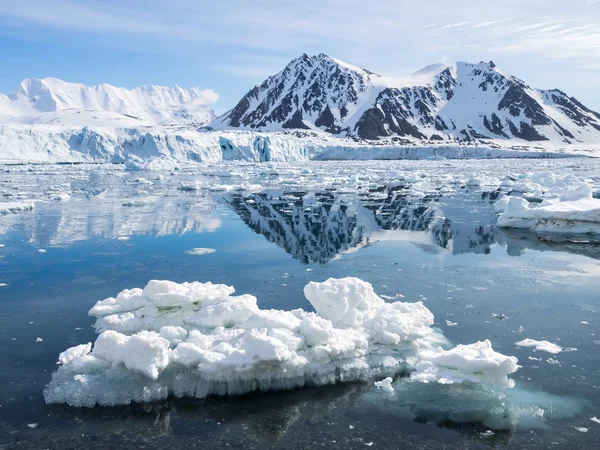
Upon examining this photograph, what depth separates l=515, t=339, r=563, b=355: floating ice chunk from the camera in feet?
22.2

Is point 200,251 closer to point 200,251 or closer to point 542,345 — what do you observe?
point 200,251

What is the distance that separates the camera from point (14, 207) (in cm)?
1959

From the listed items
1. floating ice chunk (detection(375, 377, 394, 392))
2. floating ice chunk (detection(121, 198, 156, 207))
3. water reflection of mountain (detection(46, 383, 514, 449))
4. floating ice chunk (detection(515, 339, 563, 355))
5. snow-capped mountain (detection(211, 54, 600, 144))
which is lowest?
water reflection of mountain (detection(46, 383, 514, 449))

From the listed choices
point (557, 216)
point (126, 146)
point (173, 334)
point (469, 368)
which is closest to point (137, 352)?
point (173, 334)

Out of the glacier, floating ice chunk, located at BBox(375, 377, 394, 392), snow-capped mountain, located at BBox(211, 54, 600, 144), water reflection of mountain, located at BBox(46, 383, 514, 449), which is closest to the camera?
water reflection of mountain, located at BBox(46, 383, 514, 449)

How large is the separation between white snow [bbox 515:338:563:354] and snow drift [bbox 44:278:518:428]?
1057mm

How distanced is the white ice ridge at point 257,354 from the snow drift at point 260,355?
1 centimetres

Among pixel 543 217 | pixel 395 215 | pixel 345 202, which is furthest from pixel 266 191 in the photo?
pixel 543 217

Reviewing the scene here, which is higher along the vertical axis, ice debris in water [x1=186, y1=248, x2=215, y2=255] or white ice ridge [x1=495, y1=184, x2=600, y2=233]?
white ice ridge [x1=495, y1=184, x2=600, y2=233]

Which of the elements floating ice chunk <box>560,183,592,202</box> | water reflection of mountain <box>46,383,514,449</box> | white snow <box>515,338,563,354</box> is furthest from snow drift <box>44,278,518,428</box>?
floating ice chunk <box>560,183,592,202</box>

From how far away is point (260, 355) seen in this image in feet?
18.7

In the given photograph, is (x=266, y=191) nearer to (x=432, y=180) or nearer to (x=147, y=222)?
(x=147, y=222)

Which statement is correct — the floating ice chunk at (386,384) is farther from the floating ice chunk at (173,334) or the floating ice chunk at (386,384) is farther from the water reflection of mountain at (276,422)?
the floating ice chunk at (173,334)

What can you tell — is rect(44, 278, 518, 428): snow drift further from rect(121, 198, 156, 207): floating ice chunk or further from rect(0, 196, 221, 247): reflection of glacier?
rect(121, 198, 156, 207): floating ice chunk
